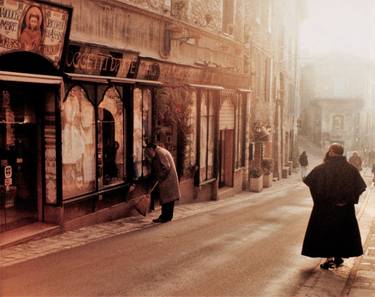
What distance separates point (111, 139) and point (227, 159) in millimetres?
9332

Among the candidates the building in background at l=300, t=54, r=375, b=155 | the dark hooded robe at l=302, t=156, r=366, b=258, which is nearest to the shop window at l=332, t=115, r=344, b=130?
the building in background at l=300, t=54, r=375, b=155

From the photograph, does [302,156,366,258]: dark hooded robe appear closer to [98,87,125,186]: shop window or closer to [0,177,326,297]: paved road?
[0,177,326,297]: paved road

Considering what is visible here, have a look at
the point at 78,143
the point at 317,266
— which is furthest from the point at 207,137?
the point at 317,266

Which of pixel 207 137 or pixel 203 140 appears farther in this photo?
pixel 207 137

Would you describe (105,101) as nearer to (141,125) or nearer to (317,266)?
(141,125)

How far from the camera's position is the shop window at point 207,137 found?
16953mm

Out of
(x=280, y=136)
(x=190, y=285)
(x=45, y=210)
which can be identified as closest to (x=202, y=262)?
(x=190, y=285)

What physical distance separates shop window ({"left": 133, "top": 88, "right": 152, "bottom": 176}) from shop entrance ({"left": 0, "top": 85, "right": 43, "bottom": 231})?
318 cm

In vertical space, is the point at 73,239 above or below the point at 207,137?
below

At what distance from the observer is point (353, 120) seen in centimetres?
6012

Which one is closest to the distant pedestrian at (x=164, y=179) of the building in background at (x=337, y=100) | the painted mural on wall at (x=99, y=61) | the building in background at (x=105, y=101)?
the building in background at (x=105, y=101)

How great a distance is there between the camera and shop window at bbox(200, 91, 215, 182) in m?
17.0

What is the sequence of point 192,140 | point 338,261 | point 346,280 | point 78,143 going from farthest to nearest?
point 192,140, point 78,143, point 338,261, point 346,280

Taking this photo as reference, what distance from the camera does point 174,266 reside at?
7.48 meters
